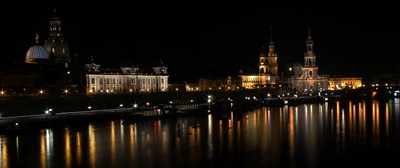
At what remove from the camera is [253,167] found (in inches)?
1192

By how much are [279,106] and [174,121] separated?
3124cm

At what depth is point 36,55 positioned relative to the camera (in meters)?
76.1

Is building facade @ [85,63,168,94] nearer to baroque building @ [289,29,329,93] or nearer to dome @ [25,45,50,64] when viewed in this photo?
dome @ [25,45,50,64]

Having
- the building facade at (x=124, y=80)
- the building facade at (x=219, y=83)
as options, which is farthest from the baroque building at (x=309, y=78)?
the building facade at (x=124, y=80)

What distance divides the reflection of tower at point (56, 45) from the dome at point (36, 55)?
3320 mm

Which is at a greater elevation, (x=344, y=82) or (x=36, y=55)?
(x=36, y=55)

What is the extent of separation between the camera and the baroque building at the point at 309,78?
396 ft

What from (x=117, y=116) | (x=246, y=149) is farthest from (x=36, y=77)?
(x=246, y=149)

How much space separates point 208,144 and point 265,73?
8297cm

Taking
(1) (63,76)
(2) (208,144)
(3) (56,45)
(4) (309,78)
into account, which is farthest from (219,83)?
(2) (208,144)

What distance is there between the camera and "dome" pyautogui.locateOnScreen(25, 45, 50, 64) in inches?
2982

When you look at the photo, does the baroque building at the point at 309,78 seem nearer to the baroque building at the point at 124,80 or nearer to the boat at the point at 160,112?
the baroque building at the point at 124,80

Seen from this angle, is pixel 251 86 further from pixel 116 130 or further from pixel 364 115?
pixel 116 130

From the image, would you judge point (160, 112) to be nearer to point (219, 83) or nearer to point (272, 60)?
point (219, 83)
